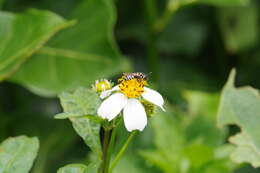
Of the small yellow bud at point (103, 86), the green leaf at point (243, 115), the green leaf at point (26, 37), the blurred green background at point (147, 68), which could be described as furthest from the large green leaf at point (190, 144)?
the small yellow bud at point (103, 86)

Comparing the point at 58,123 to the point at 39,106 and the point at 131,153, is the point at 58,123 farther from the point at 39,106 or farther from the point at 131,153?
the point at 131,153

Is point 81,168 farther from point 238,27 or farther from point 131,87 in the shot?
point 238,27

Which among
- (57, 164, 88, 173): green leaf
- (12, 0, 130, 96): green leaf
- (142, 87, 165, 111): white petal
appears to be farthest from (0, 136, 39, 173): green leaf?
(12, 0, 130, 96): green leaf

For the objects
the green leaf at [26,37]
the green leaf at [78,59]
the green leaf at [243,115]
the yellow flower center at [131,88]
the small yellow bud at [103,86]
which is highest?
the green leaf at [26,37]

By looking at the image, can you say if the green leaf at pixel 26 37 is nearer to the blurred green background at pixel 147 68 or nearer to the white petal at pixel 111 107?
the blurred green background at pixel 147 68

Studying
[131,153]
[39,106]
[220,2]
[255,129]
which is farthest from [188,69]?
[255,129]
